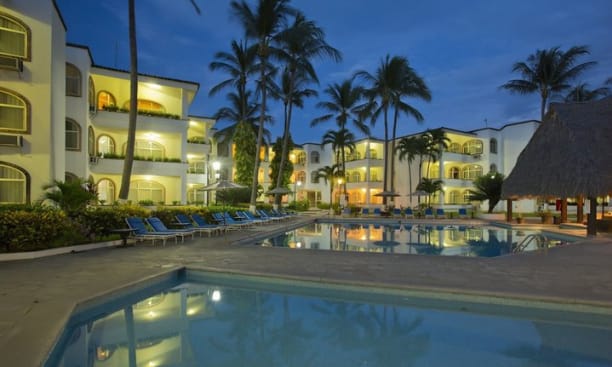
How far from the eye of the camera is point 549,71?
29.3 m

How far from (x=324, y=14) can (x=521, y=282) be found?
15648 centimetres

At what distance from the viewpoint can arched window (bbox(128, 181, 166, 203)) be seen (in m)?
23.4

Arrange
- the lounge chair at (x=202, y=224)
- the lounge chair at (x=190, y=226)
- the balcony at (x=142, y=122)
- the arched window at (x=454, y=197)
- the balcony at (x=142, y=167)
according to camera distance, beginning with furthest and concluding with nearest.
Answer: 1. the arched window at (x=454, y=197)
2. the balcony at (x=142, y=122)
3. the balcony at (x=142, y=167)
4. the lounge chair at (x=202, y=224)
5. the lounge chair at (x=190, y=226)

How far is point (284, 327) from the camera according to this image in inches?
235

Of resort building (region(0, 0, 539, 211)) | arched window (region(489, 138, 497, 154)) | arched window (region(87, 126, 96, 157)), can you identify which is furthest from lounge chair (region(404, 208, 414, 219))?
arched window (region(87, 126, 96, 157))

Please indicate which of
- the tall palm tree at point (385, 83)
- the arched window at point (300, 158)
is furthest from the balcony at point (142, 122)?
the arched window at point (300, 158)

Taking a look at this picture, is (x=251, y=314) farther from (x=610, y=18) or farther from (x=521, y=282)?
(x=610, y=18)

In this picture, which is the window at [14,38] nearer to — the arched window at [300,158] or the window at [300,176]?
the window at [300,176]

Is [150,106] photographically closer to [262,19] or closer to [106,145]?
[106,145]

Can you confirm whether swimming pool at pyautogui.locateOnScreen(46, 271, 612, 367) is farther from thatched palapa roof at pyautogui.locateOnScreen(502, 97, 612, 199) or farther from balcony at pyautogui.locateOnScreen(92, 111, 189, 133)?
balcony at pyautogui.locateOnScreen(92, 111, 189, 133)

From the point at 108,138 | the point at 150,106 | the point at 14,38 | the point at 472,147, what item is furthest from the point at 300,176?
the point at 14,38

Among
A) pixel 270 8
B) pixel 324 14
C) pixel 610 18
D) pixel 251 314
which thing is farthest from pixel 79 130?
pixel 324 14

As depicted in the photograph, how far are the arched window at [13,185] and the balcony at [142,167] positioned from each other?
5922 mm

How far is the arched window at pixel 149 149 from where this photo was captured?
2355 centimetres
